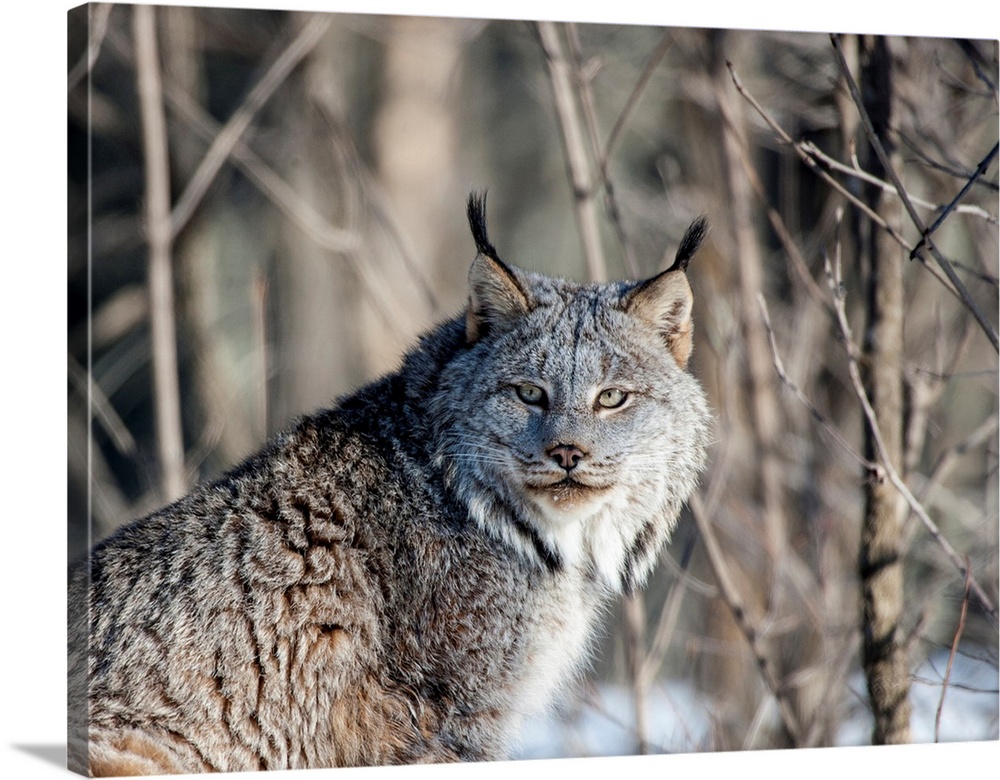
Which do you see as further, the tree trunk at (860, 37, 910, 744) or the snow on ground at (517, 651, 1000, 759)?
the snow on ground at (517, 651, 1000, 759)

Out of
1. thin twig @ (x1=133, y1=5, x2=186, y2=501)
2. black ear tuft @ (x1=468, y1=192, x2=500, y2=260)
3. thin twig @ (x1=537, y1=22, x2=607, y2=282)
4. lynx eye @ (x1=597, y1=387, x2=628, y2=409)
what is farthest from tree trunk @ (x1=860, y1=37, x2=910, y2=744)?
thin twig @ (x1=133, y1=5, x2=186, y2=501)

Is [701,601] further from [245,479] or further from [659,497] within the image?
[245,479]

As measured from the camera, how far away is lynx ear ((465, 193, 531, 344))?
4.61 metres

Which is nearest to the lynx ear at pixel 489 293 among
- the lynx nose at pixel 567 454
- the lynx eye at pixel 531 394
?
the lynx eye at pixel 531 394

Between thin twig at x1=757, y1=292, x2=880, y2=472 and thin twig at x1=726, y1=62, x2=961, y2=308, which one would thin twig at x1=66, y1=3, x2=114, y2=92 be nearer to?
thin twig at x1=726, y1=62, x2=961, y2=308

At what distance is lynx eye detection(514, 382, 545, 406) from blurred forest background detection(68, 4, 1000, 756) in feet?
2.85

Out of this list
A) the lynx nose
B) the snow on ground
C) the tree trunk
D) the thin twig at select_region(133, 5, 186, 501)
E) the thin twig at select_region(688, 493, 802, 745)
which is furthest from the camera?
the thin twig at select_region(133, 5, 186, 501)

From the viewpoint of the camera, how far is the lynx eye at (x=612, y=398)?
4.65 m

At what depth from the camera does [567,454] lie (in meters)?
4.46

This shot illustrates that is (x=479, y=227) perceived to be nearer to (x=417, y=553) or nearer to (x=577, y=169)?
(x=417, y=553)

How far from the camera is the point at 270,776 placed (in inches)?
171

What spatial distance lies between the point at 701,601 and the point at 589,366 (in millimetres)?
4849

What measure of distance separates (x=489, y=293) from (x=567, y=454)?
26.7 inches

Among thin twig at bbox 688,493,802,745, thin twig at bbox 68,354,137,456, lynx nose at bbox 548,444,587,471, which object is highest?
thin twig at bbox 68,354,137,456
